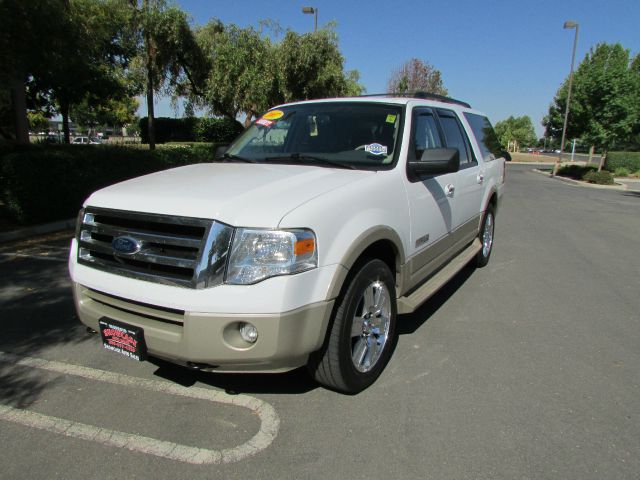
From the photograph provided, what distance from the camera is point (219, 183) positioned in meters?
2.95

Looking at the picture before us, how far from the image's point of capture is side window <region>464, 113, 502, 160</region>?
18.5 feet

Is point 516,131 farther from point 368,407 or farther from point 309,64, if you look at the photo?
point 368,407

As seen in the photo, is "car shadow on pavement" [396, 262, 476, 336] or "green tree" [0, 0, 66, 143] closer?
"car shadow on pavement" [396, 262, 476, 336]

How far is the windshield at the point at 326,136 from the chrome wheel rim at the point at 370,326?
95cm

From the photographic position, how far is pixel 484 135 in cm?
608

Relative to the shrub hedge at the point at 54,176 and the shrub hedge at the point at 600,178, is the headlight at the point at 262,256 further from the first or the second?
the shrub hedge at the point at 600,178

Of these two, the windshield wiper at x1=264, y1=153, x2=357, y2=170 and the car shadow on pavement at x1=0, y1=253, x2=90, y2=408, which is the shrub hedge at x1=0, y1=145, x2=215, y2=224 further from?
the windshield wiper at x1=264, y1=153, x2=357, y2=170

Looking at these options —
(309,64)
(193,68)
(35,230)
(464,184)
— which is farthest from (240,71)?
(464,184)

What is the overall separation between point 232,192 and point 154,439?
4.77 ft

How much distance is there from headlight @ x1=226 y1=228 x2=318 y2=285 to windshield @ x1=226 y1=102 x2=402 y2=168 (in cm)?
117

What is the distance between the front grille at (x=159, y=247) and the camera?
243cm

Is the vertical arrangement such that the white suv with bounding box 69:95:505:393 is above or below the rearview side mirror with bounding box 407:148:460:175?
below

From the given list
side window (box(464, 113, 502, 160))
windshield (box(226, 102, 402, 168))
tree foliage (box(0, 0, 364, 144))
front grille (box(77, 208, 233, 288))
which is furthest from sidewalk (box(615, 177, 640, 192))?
front grille (box(77, 208, 233, 288))

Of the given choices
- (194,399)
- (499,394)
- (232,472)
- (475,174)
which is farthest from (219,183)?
(475,174)
